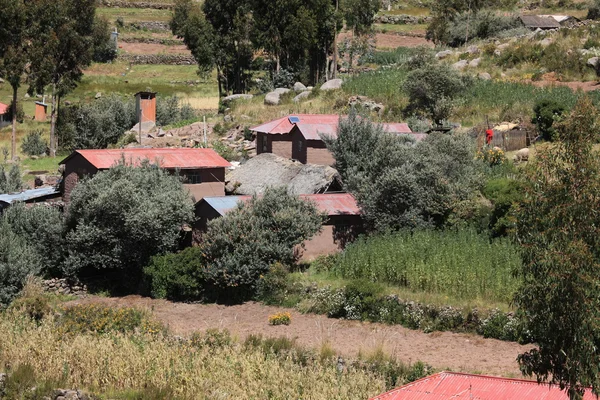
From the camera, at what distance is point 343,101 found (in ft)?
164

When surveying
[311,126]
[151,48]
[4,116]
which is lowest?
[4,116]

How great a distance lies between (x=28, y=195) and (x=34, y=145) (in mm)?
17399

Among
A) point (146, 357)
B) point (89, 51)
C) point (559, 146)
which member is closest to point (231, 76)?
point (89, 51)

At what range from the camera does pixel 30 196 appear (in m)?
36.7

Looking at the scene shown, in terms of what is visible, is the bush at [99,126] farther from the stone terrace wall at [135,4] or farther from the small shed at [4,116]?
the stone terrace wall at [135,4]

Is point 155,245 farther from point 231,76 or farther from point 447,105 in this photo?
point 231,76

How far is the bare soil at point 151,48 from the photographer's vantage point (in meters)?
91.2

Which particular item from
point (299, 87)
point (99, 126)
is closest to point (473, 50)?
point (299, 87)

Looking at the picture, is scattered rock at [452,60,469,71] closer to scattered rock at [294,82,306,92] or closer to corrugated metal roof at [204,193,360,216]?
scattered rock at [294,82,306,92]

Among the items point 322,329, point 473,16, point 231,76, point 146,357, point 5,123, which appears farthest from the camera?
point 473,16

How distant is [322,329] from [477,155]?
46.1 feet

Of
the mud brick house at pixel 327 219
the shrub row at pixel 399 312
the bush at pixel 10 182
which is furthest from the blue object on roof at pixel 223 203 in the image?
the bush at pixel 10 182

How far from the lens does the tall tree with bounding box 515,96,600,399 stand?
1363 centimetres

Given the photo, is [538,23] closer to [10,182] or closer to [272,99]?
[272,99]
